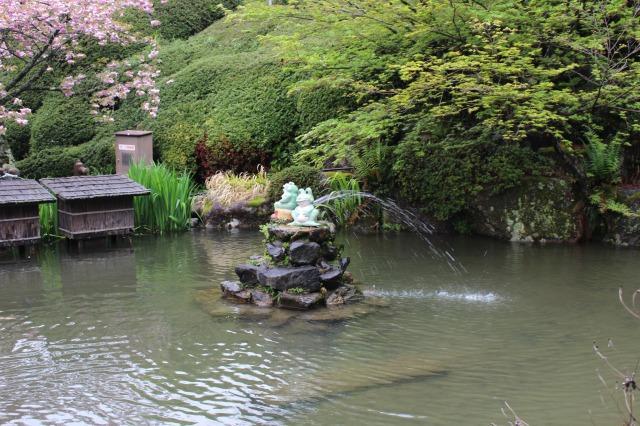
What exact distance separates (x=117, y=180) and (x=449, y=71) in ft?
21.1

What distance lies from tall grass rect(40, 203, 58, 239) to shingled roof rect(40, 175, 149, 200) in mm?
Result: 575

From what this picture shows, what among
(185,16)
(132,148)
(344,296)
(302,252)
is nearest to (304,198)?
(302,252)

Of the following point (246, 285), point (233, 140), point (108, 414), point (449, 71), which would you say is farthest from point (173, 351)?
point (233, 140)

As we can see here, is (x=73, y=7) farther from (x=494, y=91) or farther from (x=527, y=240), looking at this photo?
(x=527, y=240)

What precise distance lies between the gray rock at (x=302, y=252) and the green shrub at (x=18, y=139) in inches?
569

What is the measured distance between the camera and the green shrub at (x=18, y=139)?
1992 cm

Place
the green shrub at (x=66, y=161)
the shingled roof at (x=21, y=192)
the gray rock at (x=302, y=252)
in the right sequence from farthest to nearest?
the green shrub at (x=66, y=161), the shingled roof at (x=21, y=192), the gray rock at (x=302, y=252)

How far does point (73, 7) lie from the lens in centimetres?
1275

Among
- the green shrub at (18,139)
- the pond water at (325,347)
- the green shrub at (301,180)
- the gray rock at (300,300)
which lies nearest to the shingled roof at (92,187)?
the pond water at (325,347)

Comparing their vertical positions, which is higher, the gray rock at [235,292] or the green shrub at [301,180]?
the green shrub at [301,180]

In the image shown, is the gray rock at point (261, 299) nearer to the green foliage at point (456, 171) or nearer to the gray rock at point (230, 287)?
the gray rock at point (230, 287)

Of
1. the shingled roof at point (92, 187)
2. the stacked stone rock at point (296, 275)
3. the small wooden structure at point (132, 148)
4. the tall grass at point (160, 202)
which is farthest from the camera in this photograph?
the small wooden structure at point (132, 148)

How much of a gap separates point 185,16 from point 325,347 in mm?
19787

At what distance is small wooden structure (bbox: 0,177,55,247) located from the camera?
1121 centimetres
